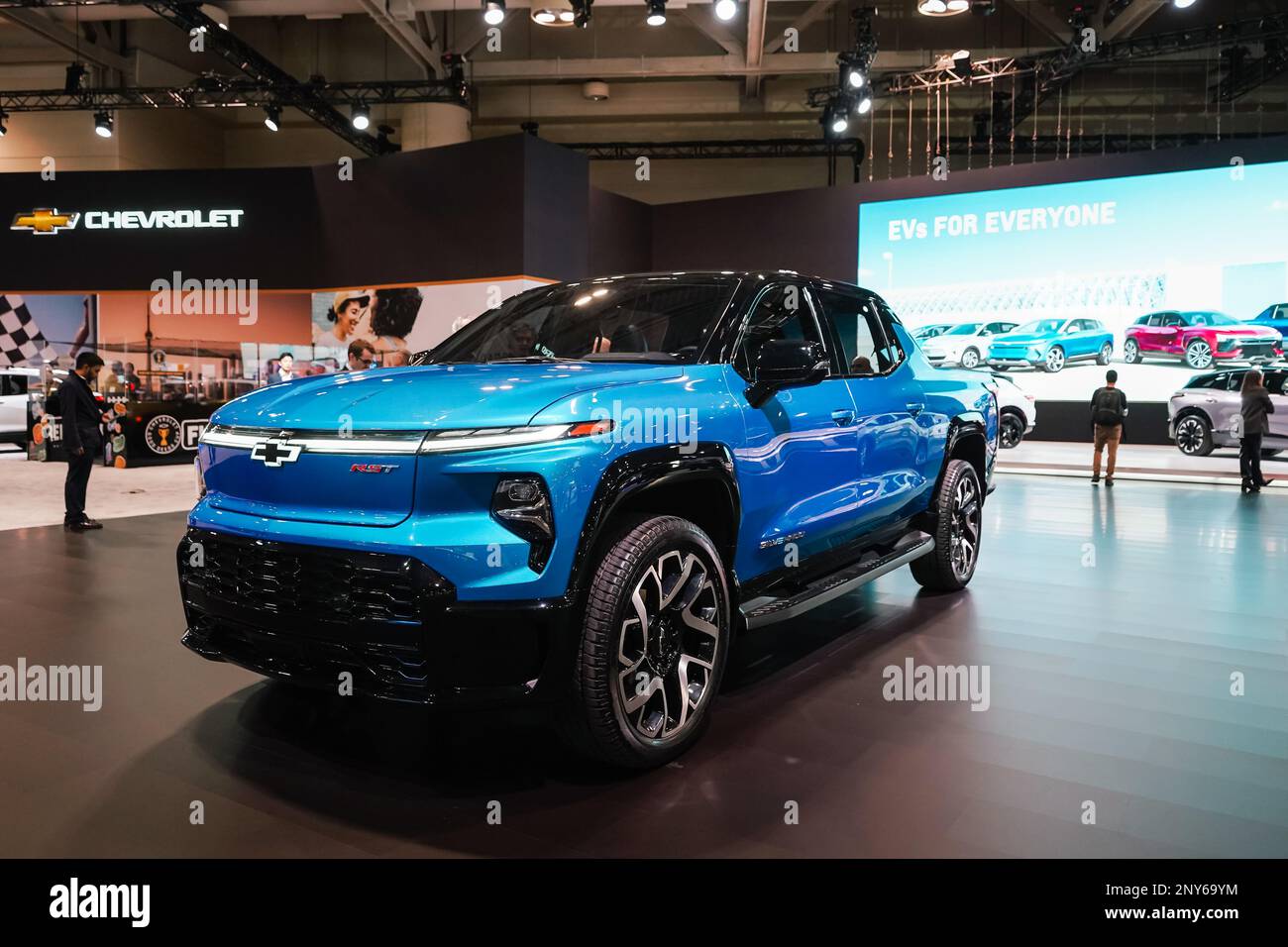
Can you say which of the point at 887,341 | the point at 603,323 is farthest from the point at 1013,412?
the point at 603,323

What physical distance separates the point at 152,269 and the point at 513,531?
16.9 metres

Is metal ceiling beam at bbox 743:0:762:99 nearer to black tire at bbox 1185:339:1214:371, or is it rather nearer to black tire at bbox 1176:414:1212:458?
black tire at bbox 1185:339:1214:371

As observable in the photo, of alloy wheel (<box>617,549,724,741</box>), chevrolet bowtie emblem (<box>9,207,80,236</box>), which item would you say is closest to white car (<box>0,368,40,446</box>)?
chevrolet bowtie emblem (<box>9,207,80,236</box>)

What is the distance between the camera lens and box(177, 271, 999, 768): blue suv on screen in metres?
2.40

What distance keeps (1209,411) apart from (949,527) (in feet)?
34.1

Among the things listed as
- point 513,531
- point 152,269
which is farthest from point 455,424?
point 152,269

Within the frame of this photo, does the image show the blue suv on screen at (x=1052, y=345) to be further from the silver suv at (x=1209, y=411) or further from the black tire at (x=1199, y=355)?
the silver suv at (x=1209, y=411)

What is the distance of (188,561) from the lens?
9.33ft

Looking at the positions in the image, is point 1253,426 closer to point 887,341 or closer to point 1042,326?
point 1042,326

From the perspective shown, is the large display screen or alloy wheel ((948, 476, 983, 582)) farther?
the large display screen

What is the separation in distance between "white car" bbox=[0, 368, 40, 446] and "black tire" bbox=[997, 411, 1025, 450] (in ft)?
50.6

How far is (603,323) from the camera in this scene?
140 inches

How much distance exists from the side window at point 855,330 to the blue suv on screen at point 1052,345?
43.1 feet

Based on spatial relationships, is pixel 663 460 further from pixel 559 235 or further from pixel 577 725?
pixel 559 235
